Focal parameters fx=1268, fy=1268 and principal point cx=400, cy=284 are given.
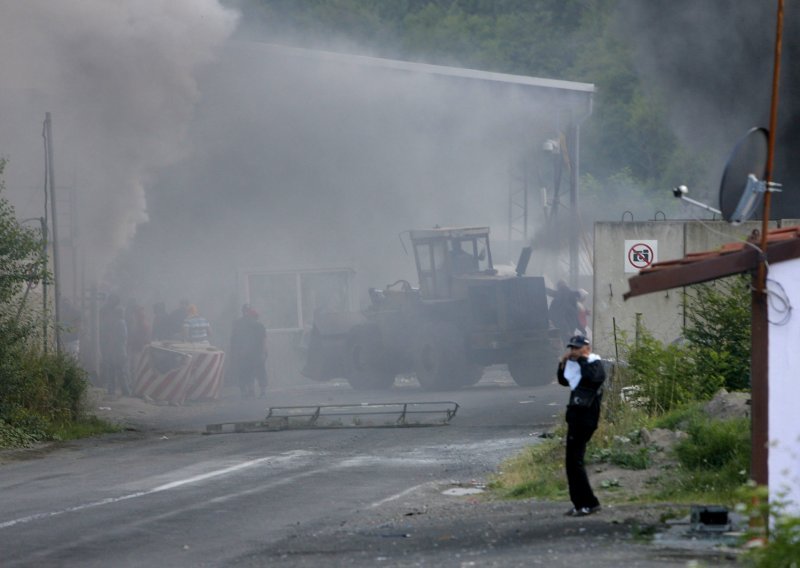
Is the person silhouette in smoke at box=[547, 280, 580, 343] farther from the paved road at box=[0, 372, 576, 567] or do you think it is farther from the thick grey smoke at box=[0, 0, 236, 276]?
the thick grey smoke at box=[0, 0, 236, 276]

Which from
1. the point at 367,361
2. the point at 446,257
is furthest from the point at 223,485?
the point at 446,257

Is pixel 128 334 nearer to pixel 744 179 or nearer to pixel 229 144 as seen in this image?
pixel 229 144

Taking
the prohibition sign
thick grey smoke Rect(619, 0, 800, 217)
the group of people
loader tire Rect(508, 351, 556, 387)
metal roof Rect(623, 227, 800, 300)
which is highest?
thick grey smoke Rect(619, 0, 800, 217)

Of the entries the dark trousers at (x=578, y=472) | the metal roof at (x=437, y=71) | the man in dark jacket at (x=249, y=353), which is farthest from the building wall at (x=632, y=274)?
the metal roof at (x=437, y=71)

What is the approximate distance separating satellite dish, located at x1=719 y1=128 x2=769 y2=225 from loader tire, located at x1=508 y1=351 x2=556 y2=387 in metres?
16.7

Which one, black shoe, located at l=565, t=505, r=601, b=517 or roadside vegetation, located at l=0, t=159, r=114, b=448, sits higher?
roadside vegetation, located at l=0, t=159, r=114, b=448

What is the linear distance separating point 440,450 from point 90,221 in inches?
523

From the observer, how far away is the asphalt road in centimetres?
866

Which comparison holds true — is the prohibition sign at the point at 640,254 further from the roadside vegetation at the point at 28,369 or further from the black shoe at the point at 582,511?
the black shoe at the point at 582,511

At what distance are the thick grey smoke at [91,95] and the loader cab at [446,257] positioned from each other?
624cm

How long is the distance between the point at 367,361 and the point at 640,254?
9.15 meters

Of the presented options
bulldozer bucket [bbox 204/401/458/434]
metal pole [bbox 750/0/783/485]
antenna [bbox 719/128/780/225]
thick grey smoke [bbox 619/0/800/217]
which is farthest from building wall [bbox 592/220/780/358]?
antenna [bbox 719/128/780/225]

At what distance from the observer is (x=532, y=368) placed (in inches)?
973

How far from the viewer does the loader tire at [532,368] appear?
80.7 ft
